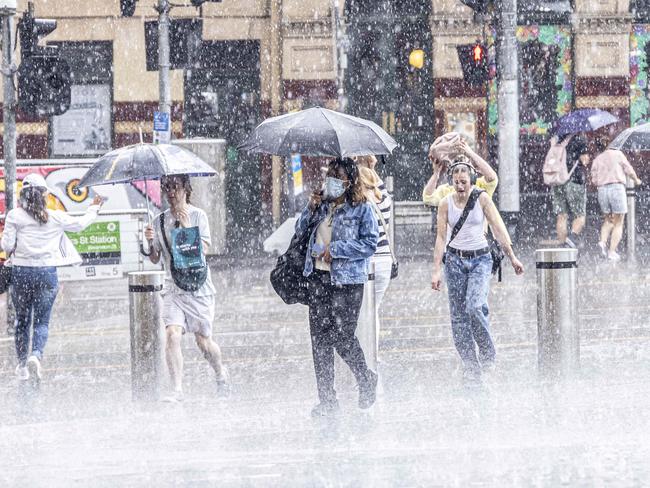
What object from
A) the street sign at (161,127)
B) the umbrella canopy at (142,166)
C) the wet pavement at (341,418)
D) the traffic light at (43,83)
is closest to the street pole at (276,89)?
the street sign at (161,127)

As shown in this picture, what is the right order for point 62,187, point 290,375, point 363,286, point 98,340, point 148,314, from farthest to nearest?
point 62,187, point 98,340, point 290,375, point 148,314, point 363,286

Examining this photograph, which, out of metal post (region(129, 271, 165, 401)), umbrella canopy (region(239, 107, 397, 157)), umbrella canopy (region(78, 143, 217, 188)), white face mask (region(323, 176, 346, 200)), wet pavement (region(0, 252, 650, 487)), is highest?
umbrella canopy (region(239, 107, 397, 157))

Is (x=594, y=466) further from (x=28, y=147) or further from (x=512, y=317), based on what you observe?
(x=28, y=147)

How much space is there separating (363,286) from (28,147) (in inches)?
757

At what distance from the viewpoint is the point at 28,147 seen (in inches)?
1042

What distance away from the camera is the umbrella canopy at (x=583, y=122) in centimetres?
1950

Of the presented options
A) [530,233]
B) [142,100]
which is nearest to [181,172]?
[530,233]

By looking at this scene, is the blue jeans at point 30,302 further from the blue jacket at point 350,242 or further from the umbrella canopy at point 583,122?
the umbrella canopy at point 583,122

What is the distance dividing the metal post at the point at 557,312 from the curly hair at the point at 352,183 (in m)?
1.57

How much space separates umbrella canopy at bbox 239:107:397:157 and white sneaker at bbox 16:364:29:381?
2.62 metres

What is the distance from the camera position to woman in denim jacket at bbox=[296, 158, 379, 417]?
820cm

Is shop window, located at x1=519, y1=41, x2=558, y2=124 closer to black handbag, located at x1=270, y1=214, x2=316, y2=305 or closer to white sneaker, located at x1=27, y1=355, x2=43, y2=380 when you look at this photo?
white sneaker, located at x1=27, y1=355, x2=43, y2=380

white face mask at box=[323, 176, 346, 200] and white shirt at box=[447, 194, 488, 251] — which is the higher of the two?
white face mask at box=[323, 176, 346, 200]

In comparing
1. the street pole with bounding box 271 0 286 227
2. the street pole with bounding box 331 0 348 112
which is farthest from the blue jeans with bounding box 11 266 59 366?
the street pole with bounding box 271 0 286 227
